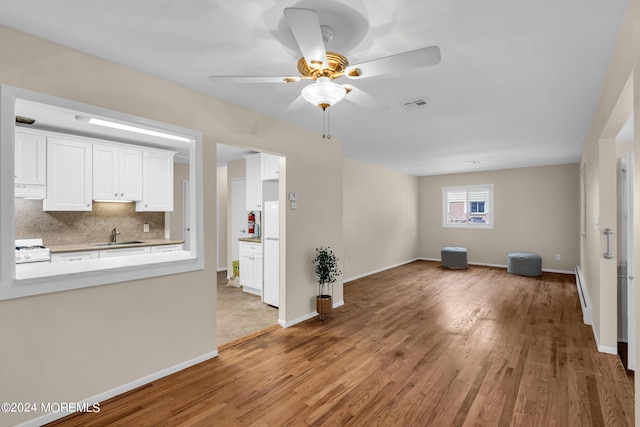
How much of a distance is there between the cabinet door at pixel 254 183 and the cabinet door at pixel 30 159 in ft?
8.76

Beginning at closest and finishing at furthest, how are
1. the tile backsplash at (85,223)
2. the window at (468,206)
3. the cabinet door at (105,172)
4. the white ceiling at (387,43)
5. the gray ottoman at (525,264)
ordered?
the white ceiling at (387,43) → the tile backsplash at (85,223) → the cabinet door at (105,172) → the gray ottoman at (525,264) → the window at (468,206)

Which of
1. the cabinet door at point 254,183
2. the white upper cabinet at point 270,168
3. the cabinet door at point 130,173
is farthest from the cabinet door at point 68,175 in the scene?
the white upper cabinet at point 270,168

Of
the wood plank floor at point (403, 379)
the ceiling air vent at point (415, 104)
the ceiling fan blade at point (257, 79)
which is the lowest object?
the wood plank floor at point (403, 379)

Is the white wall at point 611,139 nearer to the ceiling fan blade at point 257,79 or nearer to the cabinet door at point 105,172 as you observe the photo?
the ceiling fan blade at point 257,79

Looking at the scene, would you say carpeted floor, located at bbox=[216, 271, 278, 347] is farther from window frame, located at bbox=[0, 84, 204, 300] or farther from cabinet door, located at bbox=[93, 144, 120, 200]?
cabinet door, located at bbox=[93, 144, 120, 200]

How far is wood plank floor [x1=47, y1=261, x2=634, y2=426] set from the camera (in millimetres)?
2150

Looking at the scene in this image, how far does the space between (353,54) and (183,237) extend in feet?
18.7

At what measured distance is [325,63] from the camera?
1734mm

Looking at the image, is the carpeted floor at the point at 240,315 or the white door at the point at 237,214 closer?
the carpeted floor at the point at 240,315

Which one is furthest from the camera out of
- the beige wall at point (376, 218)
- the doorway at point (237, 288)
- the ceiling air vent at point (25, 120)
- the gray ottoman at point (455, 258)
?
the gray ottoman at point (455, 258)

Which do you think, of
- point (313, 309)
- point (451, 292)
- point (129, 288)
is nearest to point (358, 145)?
point (313, 309)

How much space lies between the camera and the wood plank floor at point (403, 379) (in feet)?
7.06

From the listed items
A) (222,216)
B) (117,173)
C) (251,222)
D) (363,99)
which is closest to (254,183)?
(251,222)

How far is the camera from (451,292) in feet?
17.9
